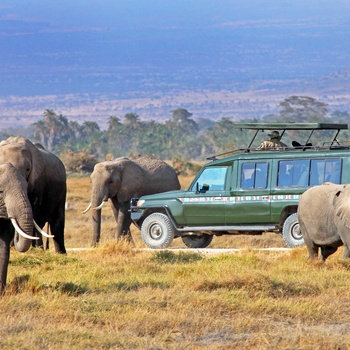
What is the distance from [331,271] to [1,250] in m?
4.82

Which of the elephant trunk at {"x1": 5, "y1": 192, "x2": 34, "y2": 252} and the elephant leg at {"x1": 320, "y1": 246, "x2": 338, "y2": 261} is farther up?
the elephant trunk at {"x1": 5, "y1": 192, "x2": 34, "y2": 252}

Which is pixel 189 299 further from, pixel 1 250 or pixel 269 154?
pixel 269 154

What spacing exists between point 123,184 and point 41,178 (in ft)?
25.4

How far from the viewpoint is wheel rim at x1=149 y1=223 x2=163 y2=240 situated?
76.0 ft

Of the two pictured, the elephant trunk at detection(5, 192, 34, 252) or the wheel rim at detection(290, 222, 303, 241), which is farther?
the wheel rim at detection(290, 222, 303, 241)

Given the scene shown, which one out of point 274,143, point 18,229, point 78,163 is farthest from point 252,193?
point 78,163

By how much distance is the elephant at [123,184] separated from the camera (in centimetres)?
2641

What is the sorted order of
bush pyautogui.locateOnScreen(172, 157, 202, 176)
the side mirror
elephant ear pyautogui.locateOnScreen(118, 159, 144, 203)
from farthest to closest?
bush pyautogui.locateOnScreen(172, 157, 202, 176), elephant ear pyautogui.locateOnScreen(118, 159, 144, 203), the side mirror

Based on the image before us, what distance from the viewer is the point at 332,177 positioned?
68.0 feet

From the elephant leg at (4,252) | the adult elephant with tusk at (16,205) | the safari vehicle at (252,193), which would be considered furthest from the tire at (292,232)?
the adult elephant with tusk at (16,205)

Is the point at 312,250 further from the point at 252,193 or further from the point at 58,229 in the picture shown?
the point at 58,229

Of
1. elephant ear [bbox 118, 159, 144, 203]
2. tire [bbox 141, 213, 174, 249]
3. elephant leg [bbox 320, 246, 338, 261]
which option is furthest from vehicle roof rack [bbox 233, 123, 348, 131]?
elephant ear [bbox 118, 159, 144, 203]

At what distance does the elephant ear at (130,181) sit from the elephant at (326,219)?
9.75m

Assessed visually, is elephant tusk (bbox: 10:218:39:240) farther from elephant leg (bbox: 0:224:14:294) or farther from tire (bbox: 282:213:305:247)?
tire (bbox: 282:213:305:247)
